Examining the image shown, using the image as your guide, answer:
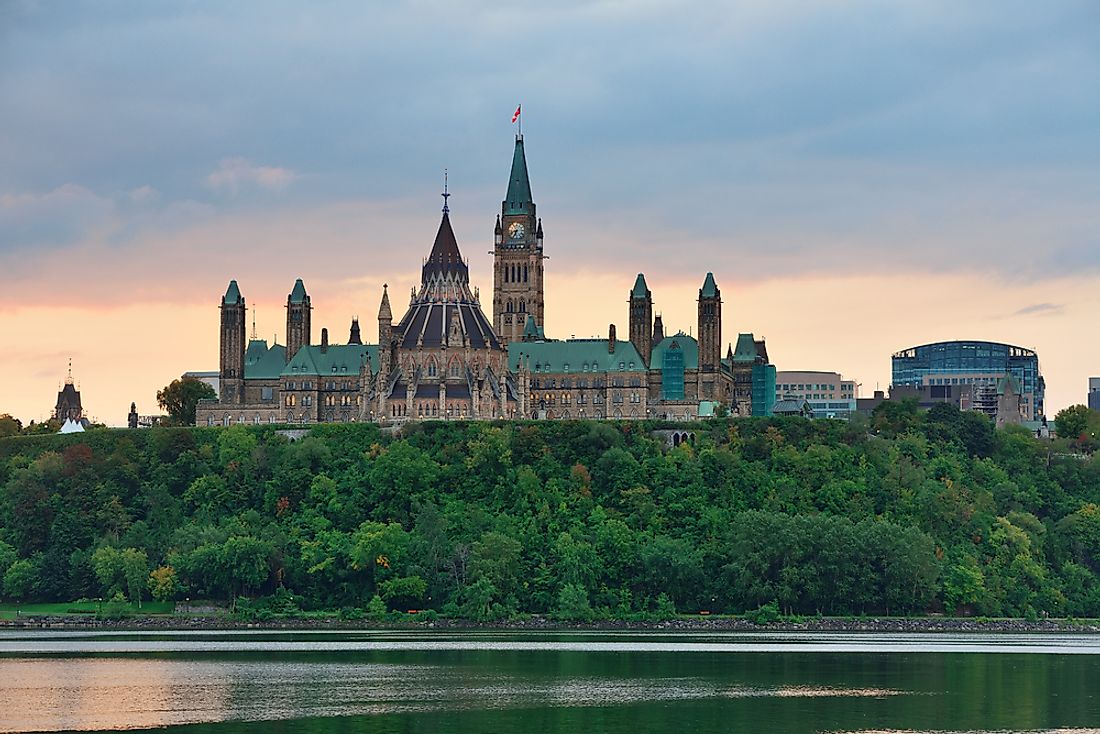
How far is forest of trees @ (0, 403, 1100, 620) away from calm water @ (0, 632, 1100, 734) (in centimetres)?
1618

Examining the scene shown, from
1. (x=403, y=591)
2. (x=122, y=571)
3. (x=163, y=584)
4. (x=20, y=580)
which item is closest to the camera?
(x=403, y=591)

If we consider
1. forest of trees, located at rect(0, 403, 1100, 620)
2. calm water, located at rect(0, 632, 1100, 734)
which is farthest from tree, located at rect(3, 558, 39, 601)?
calm water, located at rect(0, 632, 1100, 734)

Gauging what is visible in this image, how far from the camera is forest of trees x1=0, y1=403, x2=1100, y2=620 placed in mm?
168750

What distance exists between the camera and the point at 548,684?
377ft

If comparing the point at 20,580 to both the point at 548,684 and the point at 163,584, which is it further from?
the point at 548,684

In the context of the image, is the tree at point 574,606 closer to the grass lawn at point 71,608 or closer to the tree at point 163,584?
the tree at point 163,584

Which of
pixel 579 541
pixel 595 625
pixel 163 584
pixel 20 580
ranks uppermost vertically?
pixel 579 541

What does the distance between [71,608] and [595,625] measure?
4495 cm

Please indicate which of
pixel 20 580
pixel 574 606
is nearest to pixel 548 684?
pixel 574 606

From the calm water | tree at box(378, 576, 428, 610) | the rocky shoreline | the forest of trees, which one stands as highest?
the forest of trees

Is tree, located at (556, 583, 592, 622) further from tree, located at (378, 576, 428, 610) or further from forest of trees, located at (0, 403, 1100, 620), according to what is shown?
tree, located at (378, 576, 428, 610)

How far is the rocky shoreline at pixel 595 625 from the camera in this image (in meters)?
164

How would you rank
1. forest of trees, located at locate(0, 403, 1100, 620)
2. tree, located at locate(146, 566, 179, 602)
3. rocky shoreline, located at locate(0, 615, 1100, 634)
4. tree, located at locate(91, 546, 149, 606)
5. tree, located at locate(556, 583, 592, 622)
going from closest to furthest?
rocky shoreline, located at locate(0, 615, 1100, 634) → forest of trees, located at locate(0, 403, 1100, 620) → tree, located at locate(556, 583, 592, 622) → tree, located at locate(146, 566, 179, 602) → tree, located at locate(91, 546, 149, 606)

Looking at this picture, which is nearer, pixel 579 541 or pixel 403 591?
pixel 403 591
